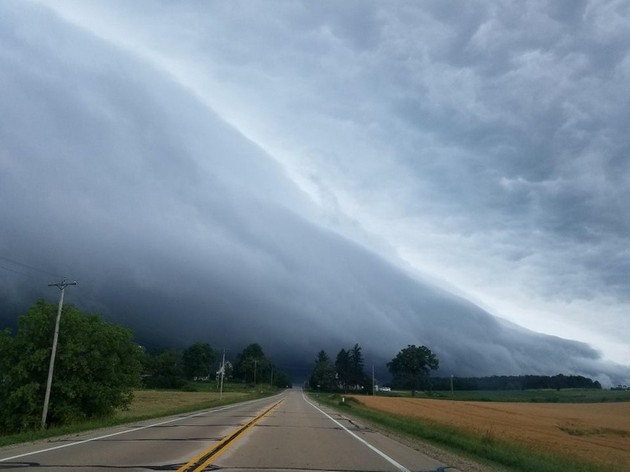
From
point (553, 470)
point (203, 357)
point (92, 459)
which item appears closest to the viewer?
point (92, 459)

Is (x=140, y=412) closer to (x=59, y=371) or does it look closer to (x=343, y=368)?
(x=59, y=371)

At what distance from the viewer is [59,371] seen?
3444 centimetres

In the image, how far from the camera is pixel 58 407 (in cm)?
3334

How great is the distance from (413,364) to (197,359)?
7792 centimetres

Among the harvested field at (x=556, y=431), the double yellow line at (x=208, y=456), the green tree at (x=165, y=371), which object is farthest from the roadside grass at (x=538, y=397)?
the double yellow line at (x=208, y=456)

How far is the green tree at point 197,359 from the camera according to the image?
186000 mm

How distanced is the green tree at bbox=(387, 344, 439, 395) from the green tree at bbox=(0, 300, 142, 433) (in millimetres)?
130583

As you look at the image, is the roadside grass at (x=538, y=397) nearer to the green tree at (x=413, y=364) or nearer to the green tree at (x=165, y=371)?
the green tree at (x=413, y=364)

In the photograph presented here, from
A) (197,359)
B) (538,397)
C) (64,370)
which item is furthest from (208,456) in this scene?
(197,359)

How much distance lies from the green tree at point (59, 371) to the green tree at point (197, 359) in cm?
15490

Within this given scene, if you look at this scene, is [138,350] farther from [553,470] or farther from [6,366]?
[553,470]

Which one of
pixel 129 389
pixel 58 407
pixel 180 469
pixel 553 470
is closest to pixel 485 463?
pixel 553 470

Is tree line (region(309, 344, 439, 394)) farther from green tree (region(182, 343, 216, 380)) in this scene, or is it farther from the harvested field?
the harvested field

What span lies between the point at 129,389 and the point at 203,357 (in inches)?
6091
